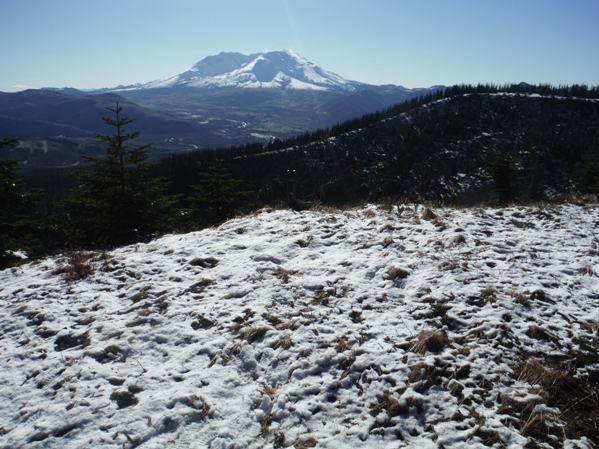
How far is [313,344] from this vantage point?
5.23 m

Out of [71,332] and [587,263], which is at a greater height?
[587,263]

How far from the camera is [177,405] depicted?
4.30m

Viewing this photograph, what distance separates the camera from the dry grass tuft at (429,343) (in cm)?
487

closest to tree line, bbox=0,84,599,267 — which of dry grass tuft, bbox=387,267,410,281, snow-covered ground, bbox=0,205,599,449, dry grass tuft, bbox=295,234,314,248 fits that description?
dry grass tuft, bbox=295,234,314,248

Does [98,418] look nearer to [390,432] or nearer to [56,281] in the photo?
[390,432]

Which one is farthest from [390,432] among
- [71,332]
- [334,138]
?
[334,138]

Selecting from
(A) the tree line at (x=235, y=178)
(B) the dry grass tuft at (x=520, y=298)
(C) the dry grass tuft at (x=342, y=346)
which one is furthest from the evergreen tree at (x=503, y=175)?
(C) the dry grass tuft at (x=342, y=346)

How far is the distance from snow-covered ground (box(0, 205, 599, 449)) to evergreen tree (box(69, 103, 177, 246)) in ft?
17.5

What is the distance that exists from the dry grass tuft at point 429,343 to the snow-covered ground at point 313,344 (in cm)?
3

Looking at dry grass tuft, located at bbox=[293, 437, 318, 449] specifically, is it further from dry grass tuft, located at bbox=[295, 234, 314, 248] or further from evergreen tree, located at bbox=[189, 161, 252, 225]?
evergreen tree, located at bbox=[189, 161, 252, 225]

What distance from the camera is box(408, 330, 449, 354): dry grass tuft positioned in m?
4.87

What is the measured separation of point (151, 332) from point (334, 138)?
422 ft

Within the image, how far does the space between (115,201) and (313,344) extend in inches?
504

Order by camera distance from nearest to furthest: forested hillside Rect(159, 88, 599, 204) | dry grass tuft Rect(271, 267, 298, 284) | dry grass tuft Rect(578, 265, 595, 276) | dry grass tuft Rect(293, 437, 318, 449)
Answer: dry grass tuft Rect(293, 437, 318, 449) < dry grass tuft Rect(578, 265, 595, 276) < dry grass tuft Rect(271, 267, 298, 284) < forested hillside Rect(159, 88, 599, 204)
